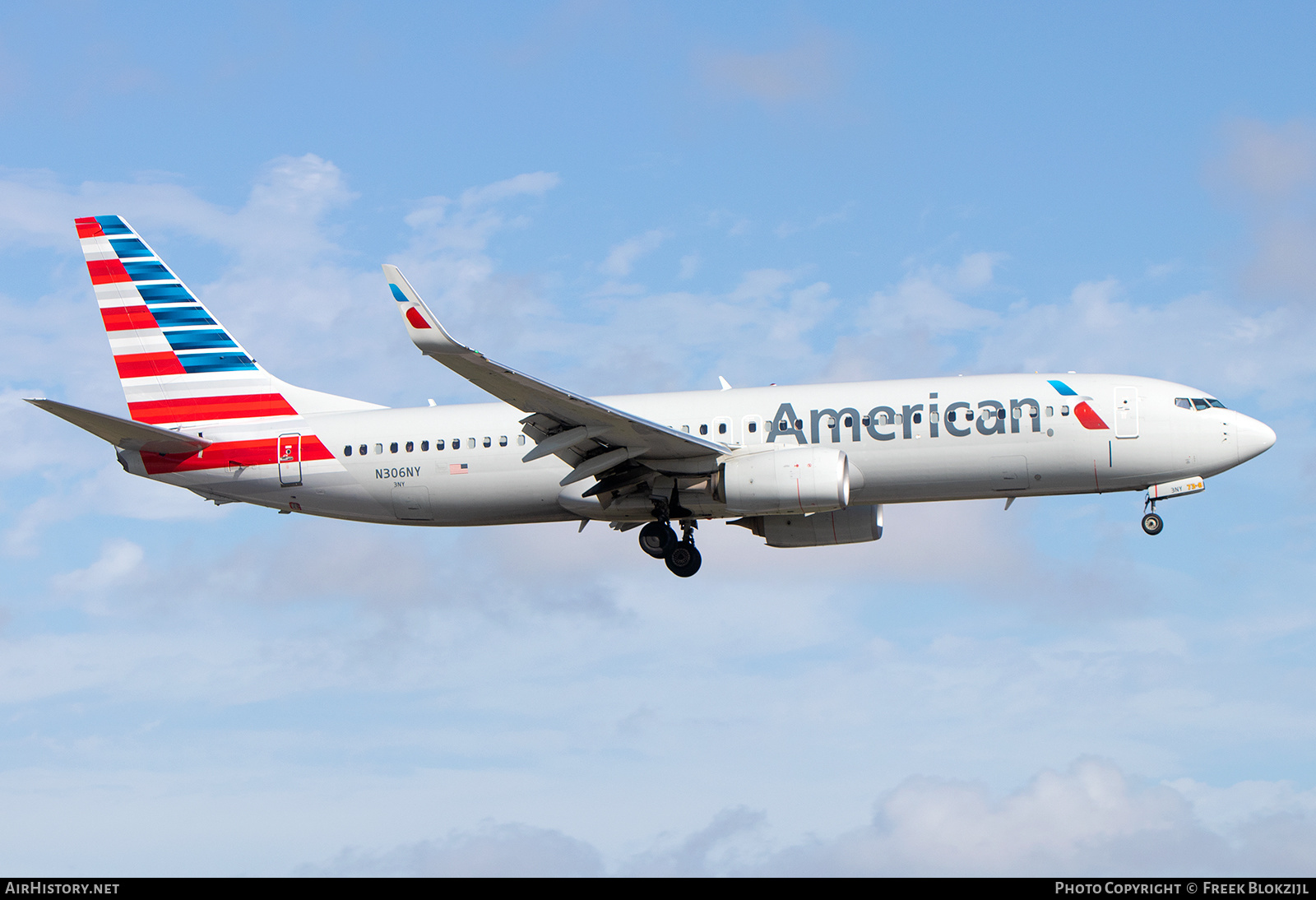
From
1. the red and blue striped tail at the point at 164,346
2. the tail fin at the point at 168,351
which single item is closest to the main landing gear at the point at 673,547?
the tail fin at the point at 168,351

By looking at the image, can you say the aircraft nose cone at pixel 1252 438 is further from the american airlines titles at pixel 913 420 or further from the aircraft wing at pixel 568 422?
the aircraft wing at pixel 568 422

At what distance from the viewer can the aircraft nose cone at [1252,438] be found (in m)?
31.6

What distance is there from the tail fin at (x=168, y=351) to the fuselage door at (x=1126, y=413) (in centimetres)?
1854

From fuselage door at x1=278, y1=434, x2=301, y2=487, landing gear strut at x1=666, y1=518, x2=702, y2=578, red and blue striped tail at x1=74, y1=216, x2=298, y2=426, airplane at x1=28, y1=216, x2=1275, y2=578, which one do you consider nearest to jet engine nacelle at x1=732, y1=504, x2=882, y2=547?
airplane at x1=28, y1=216, x2=1275, y2=578

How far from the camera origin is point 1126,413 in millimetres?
31531

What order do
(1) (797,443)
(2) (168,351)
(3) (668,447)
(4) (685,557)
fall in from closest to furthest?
(3) (668,447) < (1) (797,443) < (4) (685,557) < (2) (168,351)

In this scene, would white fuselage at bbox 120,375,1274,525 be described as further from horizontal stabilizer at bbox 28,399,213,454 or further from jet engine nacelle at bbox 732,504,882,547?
jet engine nacelle at bbox 732,504,882,547

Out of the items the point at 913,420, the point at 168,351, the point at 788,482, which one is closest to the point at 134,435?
the point at 168,351

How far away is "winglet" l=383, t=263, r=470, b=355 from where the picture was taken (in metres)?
26.0

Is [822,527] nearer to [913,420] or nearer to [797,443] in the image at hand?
[797,443]

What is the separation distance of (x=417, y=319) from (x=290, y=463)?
34.0 ft

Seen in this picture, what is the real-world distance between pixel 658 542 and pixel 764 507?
3.90 metres

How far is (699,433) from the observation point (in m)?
32.9
